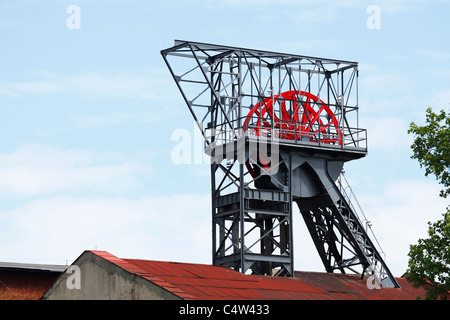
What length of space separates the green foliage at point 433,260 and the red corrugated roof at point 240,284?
4.12 m

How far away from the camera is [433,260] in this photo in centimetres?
3931

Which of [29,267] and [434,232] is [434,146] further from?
[29,267]

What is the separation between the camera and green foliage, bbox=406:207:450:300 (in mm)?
38781

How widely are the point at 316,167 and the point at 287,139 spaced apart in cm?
204

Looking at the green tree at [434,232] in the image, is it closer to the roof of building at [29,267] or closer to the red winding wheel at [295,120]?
the red winding wheel at [295,120]

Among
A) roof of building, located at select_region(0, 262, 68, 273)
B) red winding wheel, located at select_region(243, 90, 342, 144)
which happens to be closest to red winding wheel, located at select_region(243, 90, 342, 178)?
red winding wheel, located at select_region(243, 90, 342, 144)

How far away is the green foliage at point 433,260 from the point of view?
38.8 meters

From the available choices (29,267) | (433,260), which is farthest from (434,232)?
(29,267)

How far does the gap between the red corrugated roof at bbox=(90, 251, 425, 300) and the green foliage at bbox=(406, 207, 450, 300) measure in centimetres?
412

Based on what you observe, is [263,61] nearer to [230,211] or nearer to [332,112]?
[332,112]

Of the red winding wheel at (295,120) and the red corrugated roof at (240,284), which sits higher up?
the red winding wheel at (295,120)

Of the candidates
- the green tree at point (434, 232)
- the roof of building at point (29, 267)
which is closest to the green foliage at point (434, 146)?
the green tree at point (434, 232)

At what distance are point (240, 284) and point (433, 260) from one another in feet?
26.2
